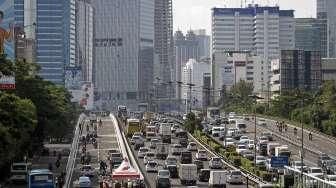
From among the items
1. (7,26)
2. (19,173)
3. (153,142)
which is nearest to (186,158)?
(19,173)

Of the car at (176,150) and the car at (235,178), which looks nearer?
the car at (235,178)

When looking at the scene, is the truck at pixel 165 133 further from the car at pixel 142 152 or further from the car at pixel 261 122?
the car at pixel 261 122

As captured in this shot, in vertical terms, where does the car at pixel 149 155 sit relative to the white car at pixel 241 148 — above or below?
below

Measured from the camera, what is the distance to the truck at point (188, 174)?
6906cm

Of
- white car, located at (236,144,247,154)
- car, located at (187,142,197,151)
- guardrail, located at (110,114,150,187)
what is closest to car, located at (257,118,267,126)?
guardrail, located at (110,114,150,187)

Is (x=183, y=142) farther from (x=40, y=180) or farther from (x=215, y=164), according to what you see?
(x=40, y=180)

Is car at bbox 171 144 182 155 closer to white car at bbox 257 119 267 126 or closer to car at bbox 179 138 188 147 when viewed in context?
car at bbox 179 138 188 147

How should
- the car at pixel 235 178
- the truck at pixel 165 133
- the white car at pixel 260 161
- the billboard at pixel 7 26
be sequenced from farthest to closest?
the truck at pixel 165 133
the billboard at pixel 7 26
the white car at pixel 260 161
the car at pixel 235 178

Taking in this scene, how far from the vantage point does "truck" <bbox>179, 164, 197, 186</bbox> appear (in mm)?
69062

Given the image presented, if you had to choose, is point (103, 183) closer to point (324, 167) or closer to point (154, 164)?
point (154, 164)

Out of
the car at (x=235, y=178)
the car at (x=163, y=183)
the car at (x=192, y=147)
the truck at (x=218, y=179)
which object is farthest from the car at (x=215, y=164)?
the car at (x=192, y=147)

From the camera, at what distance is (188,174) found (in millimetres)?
69438

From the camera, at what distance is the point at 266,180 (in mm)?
68375

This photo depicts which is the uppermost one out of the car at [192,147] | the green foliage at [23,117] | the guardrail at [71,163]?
the green foliage at [23,117]
